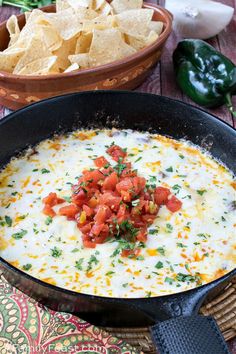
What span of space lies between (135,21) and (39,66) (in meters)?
0.75

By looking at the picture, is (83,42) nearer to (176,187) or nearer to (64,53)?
(64,53)

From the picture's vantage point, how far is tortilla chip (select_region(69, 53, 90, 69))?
3.28m

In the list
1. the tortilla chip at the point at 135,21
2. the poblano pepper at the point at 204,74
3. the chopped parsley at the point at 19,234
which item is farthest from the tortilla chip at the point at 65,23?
the chopped parsley at the point at 19,234

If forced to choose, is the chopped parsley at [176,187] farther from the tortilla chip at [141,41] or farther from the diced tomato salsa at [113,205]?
the tortilla chip at [141,41]

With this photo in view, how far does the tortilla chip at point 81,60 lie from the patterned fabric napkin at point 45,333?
1.57m

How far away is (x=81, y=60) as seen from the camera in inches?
130

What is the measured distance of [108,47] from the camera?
333 centimetres

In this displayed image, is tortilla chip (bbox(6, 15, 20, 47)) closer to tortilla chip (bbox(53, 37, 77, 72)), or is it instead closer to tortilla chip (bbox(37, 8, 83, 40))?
tortilla chip (bbox(37, 8, 83, 40))

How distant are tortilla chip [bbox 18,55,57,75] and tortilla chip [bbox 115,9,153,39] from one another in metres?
0.57

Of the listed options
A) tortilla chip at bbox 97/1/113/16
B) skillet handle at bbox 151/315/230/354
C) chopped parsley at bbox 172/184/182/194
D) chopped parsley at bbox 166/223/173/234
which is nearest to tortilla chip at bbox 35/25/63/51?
tortilla chip at bbox 97/1/113/16

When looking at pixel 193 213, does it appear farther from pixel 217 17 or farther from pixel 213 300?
pixel 217 17

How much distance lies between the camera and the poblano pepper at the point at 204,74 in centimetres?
361

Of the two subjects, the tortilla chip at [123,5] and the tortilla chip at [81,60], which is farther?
the tortilla chip at [123,5]

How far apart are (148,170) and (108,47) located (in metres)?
0.92
